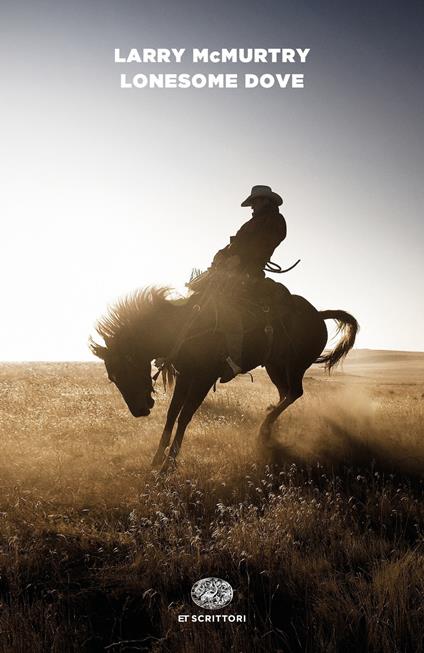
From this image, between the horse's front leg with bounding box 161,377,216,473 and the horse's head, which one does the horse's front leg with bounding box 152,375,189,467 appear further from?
the horse's head

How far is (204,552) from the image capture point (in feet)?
11.9

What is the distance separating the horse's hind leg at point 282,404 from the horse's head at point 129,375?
8.27 feet

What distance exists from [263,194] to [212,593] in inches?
244

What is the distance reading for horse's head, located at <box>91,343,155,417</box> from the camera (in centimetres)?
641

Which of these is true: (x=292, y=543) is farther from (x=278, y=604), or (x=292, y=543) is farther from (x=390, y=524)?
(x=390, y=524)

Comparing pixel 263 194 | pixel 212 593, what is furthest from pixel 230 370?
pixel 212 593

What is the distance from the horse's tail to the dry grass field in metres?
2.99

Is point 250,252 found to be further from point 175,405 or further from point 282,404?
point 282,404

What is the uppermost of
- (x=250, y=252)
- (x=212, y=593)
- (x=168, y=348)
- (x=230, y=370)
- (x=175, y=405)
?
(x=250, y=252)

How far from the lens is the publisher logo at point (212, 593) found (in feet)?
9.15

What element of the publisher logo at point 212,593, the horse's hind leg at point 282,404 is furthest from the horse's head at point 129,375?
the publisher logo at point 212,593

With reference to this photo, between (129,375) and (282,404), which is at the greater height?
(129,375)

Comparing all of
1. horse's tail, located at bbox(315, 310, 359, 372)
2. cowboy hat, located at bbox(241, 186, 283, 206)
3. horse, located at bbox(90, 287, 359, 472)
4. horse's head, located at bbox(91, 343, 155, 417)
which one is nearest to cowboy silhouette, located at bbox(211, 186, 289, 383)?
cowboy hat, located at bbox(241, 186, 283, 206)

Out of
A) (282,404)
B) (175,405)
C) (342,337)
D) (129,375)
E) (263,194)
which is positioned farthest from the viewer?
(342,337)
